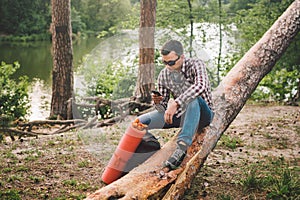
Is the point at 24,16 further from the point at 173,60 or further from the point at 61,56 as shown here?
the point at 173,60

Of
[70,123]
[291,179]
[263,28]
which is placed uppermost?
[263,28]

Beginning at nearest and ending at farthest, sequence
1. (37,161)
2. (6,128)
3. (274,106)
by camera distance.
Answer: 1. (37,161)
2. (6,128)
3. (274,106)

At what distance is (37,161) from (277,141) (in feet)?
11.1

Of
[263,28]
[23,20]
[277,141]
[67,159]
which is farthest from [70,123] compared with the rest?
[23,20]

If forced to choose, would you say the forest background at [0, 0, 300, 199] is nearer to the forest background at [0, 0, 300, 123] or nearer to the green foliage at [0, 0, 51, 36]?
the forest background at [0, 0, 300, 123]

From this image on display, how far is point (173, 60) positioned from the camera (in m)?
3.70

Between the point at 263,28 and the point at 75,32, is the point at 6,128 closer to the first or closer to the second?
the point at 263,28

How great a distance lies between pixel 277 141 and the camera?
234 inches

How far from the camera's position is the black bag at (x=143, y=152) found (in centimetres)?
388

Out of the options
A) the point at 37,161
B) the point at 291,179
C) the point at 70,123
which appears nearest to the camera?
the point at 291,179

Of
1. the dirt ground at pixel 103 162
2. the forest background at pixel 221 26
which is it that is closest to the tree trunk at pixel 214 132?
the dirt ground at pixel 103 162

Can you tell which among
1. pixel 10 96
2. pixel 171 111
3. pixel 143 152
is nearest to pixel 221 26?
pixel 10 96

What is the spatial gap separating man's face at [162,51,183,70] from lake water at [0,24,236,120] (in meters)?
0.76

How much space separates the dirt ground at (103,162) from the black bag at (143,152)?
0.40m
